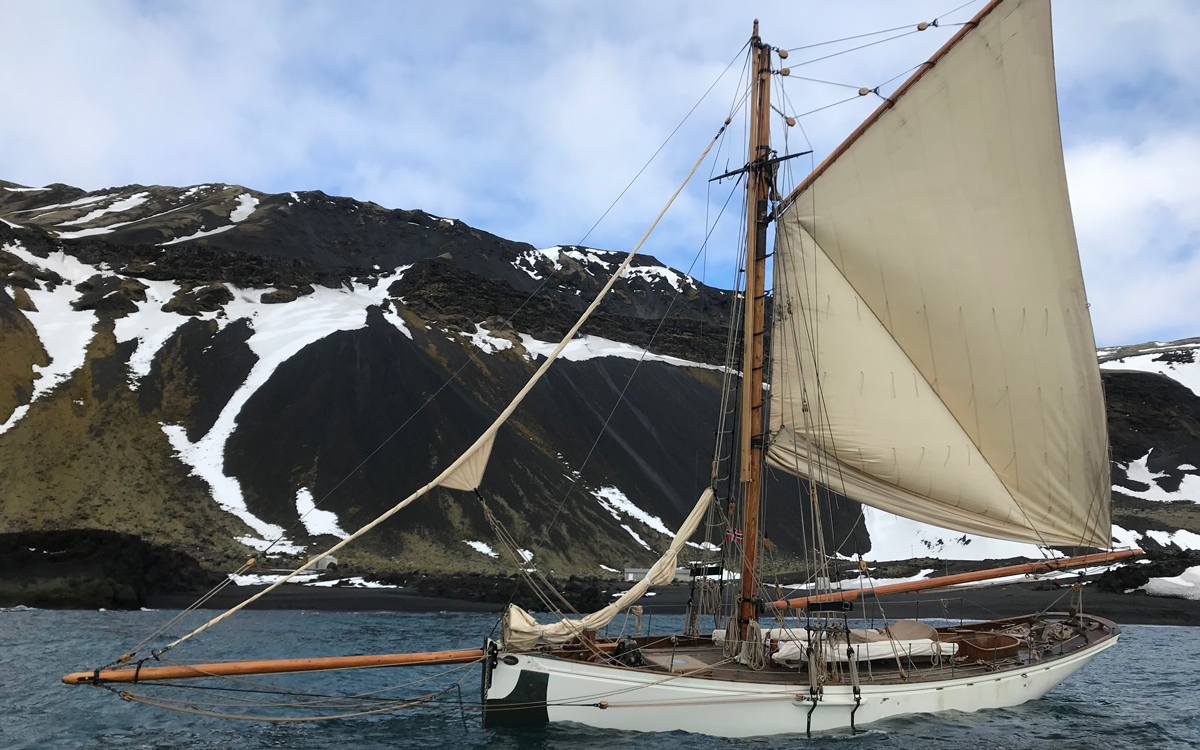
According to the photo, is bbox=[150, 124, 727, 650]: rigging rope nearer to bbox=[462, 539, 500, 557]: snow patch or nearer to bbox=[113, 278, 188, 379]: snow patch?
bbox=[462, 539, 500, 557]: snow patch

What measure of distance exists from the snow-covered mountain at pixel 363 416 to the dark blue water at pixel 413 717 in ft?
57.6

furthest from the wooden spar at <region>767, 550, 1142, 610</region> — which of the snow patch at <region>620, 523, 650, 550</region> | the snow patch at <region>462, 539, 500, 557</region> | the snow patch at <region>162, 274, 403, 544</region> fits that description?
Result: the snow patch at <region>162, 274, 403, 544</region>

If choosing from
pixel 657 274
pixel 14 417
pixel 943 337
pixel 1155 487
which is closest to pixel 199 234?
pixel 14 417

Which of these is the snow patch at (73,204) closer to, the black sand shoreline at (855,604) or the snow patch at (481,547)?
the snow patch at (481,547)

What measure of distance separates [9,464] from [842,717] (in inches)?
2600

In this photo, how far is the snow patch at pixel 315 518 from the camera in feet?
204

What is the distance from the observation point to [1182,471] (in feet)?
Answer: 306

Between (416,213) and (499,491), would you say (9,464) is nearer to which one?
(499,491)

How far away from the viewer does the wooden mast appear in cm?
1920

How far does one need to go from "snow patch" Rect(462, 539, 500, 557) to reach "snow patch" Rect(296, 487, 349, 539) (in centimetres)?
951

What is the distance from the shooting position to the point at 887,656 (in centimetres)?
1814

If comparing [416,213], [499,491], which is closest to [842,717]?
[499,491]

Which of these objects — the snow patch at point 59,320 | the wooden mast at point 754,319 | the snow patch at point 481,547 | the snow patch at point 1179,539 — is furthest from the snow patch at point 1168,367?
the snow patch at point 59,320

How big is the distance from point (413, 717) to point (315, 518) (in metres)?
49.7
